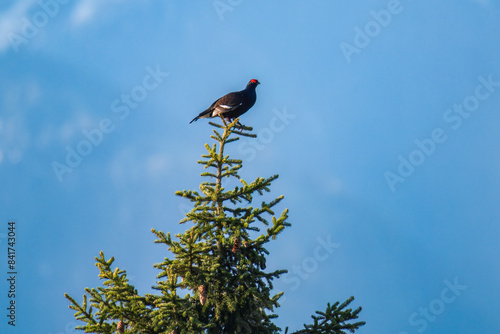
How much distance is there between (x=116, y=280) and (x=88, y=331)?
739 millimetres

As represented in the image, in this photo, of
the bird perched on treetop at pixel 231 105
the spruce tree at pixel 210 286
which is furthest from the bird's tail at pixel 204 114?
the spruce tree at pixel 210 286

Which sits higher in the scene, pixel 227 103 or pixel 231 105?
pixel 227 103

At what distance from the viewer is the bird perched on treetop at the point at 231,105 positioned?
10.7 metres

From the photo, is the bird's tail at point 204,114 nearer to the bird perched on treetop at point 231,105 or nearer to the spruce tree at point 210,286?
the bird perched on treetop at point 231,105

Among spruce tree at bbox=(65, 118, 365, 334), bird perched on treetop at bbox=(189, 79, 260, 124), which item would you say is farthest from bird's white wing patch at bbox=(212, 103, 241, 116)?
spruce tree at bbox=(65, 118, 365, 334)

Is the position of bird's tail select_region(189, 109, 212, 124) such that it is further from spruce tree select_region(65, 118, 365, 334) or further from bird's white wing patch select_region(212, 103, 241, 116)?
spruce tree select_region(65, 118, 365, 334)

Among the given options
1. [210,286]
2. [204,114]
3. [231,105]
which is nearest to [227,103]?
[231,105]

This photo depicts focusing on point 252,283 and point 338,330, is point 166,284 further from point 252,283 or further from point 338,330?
point 338,330

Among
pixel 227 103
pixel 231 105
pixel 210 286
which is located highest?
pixel 227 103

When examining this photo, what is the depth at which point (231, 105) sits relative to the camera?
1070cm

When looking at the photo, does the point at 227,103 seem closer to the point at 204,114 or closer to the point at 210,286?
the point at 204,114

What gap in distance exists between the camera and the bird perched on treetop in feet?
35.0

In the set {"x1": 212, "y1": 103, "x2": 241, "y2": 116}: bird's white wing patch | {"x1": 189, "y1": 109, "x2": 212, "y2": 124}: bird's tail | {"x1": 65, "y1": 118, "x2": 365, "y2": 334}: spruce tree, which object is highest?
{"x1": 189, "y1": 109, "x2": 212, "y2": 124}: bird's tail

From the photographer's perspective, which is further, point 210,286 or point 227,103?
point 227,103
